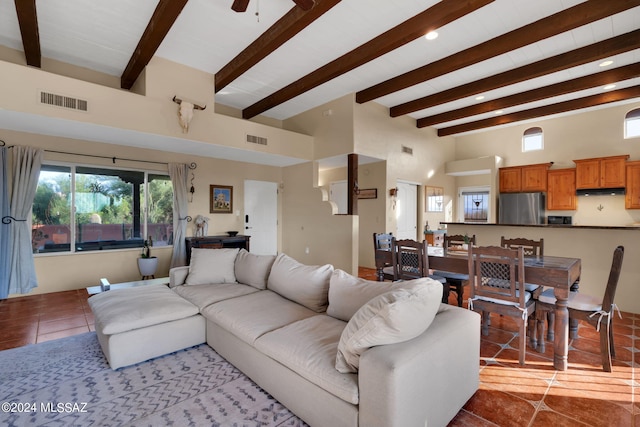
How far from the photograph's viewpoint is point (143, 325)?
2.43 metres

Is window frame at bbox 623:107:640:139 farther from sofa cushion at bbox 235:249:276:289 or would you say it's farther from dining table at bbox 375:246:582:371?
sofa cushion at bbox 235:249:276:289

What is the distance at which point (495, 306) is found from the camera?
2.62 metres

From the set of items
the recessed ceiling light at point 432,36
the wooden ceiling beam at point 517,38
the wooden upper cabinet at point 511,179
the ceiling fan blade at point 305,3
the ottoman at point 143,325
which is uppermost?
the recessed ceiling light at point 432,36

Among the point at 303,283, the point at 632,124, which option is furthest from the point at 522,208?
the point at 303,283

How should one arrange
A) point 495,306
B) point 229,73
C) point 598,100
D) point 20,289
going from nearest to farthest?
1. point 495,306
2. point 20,289
3. point 229,73
4. point 598,100

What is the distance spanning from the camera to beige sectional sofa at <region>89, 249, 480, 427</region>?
1.44 meters

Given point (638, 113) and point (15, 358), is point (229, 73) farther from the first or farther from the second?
point (638, 113)

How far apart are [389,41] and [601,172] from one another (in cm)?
571

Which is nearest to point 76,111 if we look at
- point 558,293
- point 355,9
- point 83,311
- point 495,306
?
point 83,311

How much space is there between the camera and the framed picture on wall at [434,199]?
7421mm

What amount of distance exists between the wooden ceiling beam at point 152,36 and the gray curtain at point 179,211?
5.16 ft

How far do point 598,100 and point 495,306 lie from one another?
5.46m

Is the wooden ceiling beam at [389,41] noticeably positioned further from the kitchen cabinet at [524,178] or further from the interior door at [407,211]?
the kitchen cabinet at [524,178]

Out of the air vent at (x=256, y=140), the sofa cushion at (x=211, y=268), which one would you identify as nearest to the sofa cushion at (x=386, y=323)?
the sofa cushion at (x=211, y=268)
